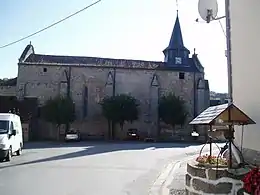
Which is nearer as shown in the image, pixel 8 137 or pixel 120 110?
pixel 8 137

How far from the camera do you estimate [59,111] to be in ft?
155

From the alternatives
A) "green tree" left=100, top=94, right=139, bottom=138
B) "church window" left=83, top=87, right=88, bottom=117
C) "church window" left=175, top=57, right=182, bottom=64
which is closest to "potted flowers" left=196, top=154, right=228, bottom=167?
"green tree" left=100, top=94, right=139, bottom=138

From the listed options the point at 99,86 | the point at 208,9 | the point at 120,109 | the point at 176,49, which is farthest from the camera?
the point at 176,49

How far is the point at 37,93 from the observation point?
51.2 m

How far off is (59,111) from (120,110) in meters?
8.07

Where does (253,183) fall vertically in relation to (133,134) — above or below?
above

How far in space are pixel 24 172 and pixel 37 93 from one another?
3963cm

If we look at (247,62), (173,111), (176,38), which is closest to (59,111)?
(173,111)

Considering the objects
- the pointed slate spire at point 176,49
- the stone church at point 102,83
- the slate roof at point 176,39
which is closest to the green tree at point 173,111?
the stone church at point 102,83

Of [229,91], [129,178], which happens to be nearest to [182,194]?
[229,91]

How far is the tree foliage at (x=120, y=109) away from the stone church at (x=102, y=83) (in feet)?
6.48

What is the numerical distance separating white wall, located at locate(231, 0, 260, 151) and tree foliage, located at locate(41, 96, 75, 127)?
40.9m

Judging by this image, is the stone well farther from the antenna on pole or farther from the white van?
the white van

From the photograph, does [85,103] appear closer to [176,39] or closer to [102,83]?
[102,83]
